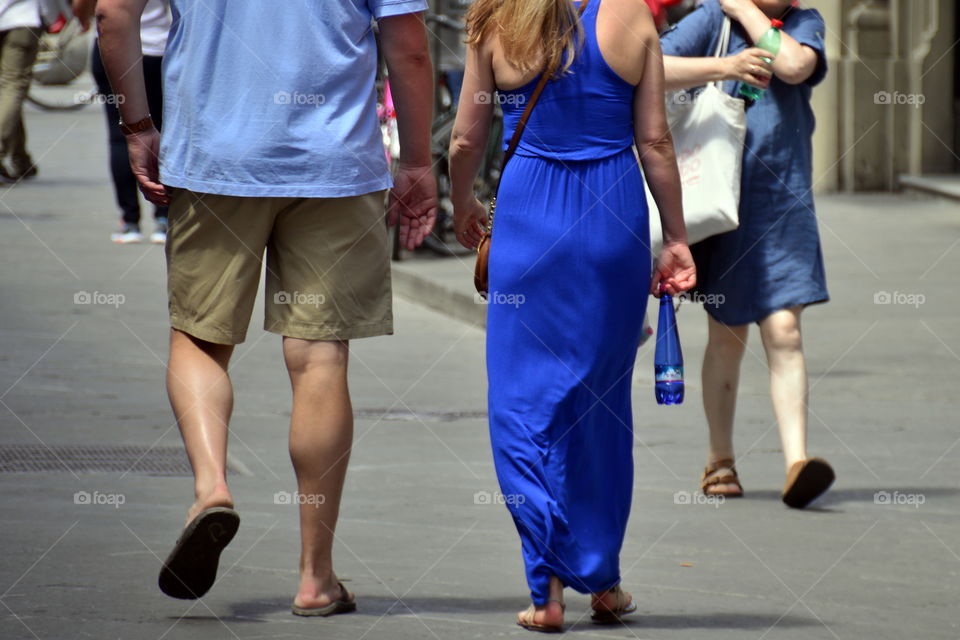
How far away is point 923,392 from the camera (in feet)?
25.9

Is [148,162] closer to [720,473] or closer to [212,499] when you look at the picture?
[212,499]

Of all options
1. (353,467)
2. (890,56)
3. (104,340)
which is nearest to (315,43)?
(353,467)

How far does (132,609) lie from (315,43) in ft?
4.67

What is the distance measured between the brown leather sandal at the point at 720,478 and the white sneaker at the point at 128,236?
7.39 m

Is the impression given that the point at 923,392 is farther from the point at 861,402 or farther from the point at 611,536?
the point at 611,536

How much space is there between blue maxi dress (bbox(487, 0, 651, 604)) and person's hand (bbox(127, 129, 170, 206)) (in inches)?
34.2

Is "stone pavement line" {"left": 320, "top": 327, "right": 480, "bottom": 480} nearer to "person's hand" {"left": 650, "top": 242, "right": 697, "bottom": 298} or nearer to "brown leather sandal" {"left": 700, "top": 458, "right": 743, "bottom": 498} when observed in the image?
"brown leather sandal" {"left": 700, "top": 458, "right": 743, "bottom": 498}
